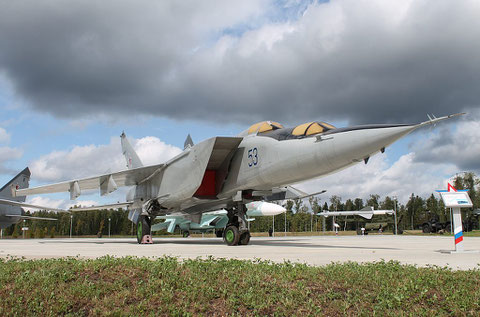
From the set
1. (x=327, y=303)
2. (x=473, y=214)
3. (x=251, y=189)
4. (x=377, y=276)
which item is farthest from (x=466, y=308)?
(x=473, y=214)

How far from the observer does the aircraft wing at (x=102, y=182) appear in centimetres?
1555

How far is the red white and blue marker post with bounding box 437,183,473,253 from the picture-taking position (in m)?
9.59

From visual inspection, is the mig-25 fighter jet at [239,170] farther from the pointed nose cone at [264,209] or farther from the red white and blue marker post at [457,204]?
the pointed nose cone at [264,209]

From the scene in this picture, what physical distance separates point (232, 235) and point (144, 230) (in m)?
5.15

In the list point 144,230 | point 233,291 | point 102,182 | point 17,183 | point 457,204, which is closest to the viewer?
point 233,291

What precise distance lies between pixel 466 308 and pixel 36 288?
4.49 m

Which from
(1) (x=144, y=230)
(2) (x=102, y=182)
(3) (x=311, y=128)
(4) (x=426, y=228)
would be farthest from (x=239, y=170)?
(4) (x=426, y=228)

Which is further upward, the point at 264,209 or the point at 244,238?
the point at 264,209

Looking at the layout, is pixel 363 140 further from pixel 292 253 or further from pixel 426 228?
pixel 426 228

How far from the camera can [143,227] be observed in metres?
15.4

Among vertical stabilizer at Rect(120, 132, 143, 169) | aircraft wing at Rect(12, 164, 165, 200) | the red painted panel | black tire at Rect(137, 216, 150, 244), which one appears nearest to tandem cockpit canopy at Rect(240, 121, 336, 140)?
the red painted panel

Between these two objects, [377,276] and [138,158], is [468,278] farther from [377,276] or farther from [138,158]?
[138,158]

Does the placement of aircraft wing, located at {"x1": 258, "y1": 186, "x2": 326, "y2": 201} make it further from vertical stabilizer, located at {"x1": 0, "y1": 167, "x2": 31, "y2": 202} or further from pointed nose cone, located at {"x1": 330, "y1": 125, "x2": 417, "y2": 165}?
vertical stabilizer, located at {"x1": 0, "y1": 167, "x2": 31, "y2": 202}

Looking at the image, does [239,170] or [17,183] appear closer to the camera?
[239,170]
